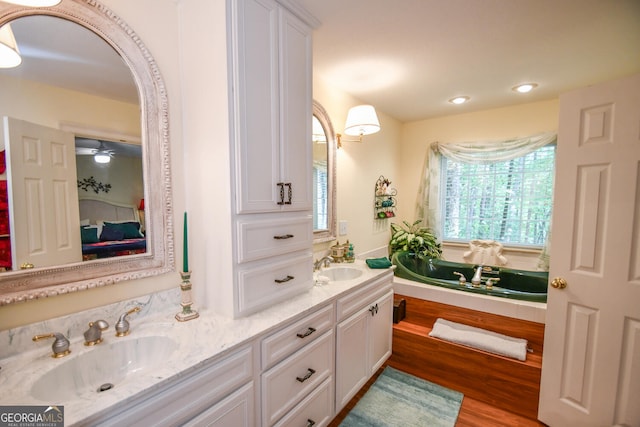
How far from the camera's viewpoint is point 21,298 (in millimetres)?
929

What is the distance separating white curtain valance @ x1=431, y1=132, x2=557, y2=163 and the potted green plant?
100 cm

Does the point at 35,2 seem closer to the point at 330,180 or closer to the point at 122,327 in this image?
the point at 122,327

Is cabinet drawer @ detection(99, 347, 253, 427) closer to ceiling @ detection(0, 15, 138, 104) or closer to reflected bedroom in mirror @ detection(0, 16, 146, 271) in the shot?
reflected bedroom in mirror @ detection(0, 16, 146, 271)

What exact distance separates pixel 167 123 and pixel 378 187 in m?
2.31

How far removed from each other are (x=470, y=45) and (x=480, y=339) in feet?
6.99

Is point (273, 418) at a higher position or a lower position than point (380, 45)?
lower

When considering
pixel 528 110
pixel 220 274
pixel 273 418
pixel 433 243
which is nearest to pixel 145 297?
pixel 220 274

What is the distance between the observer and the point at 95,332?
1.02 meters

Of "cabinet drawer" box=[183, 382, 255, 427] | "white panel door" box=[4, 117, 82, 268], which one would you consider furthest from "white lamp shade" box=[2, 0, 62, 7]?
"cabinet drawer" box=[183, 382, 255, 427]

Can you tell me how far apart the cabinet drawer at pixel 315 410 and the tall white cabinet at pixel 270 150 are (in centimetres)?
54

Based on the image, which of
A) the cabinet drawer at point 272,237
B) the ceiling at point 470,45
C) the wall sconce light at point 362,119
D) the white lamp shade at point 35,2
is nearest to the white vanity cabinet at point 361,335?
the cabinet drawer at point 272,237

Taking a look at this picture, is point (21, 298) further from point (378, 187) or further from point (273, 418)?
point (378, 187)

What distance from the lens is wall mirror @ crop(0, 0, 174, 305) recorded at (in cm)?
94

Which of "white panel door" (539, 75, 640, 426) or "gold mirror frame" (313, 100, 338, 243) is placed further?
"gold mirror frame" (313, 100, 338, 243)
